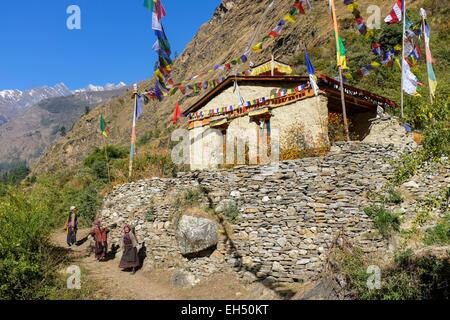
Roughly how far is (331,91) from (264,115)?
2588 mm

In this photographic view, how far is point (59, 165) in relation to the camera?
2795 inches

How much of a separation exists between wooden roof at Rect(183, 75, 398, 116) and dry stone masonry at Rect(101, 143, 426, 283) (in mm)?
4140

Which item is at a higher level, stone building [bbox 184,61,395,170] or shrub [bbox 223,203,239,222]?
stone building [bbox 184,61,395,170]

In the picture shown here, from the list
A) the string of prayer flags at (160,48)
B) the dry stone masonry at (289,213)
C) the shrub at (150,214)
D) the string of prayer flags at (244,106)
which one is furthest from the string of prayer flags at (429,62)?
the shrub at (150,214)

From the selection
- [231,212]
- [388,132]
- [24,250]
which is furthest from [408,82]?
[24,250]

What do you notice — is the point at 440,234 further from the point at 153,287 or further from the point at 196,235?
the point at 153,287

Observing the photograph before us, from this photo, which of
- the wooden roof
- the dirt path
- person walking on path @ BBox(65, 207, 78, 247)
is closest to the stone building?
A: the wooden roof

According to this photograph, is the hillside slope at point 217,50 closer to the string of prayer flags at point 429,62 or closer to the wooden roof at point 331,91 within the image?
the wooden roof at point 331,91

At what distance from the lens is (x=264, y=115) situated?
45.2 feet

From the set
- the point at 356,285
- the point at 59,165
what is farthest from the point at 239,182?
the point at 59,165

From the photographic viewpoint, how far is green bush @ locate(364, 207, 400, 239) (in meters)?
7.93

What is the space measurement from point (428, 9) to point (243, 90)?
24.1 metres

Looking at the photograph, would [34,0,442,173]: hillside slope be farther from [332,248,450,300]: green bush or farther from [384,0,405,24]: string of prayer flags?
[332,248,450,300]: green bush

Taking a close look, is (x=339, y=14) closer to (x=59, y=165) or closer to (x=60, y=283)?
(x=60, y=283)
